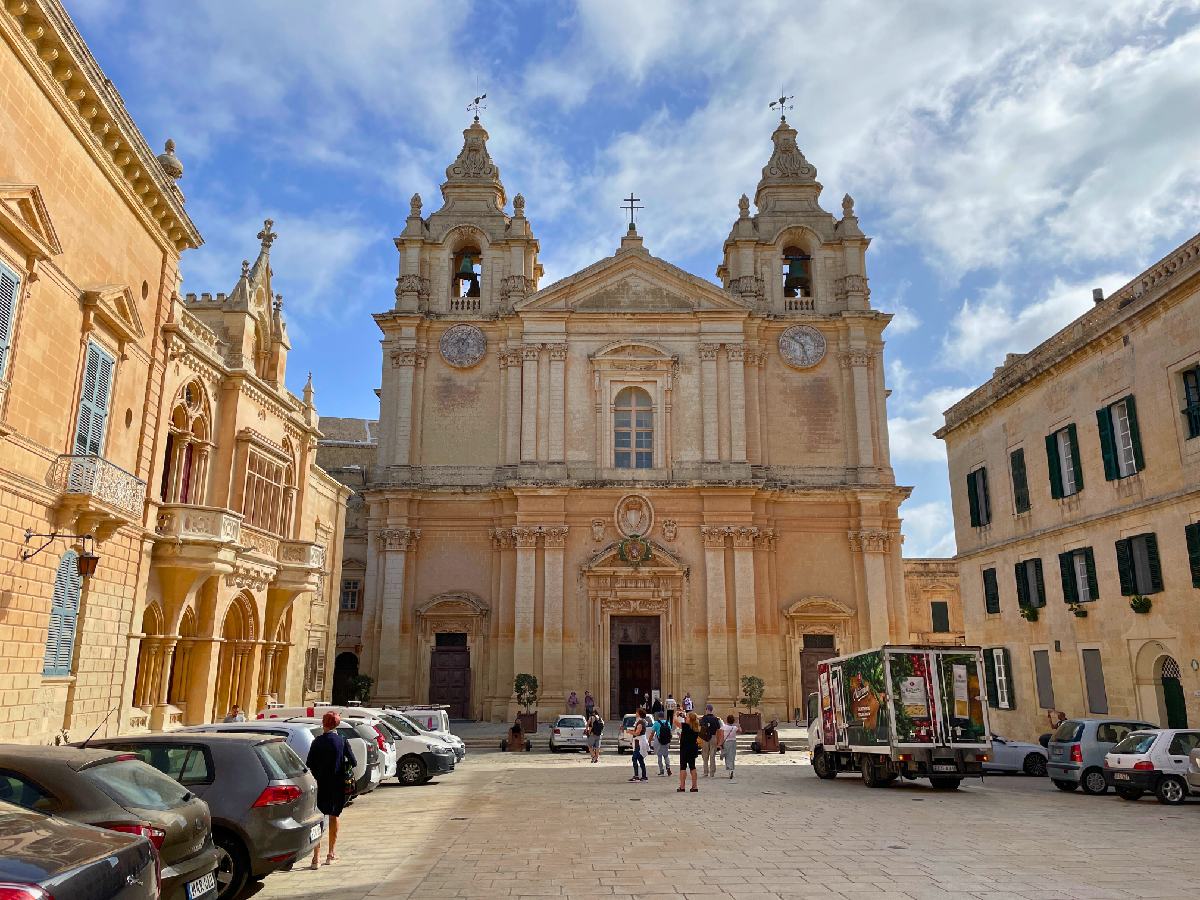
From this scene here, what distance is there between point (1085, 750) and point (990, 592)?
9.80m

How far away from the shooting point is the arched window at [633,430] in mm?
34312

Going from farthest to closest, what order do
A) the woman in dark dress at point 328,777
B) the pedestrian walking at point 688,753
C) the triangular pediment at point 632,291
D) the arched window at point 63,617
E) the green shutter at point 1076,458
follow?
the triangular pediment at point 632,291 → the green shutter at point 1076,458 → the pedestrian walking at point 688,753 → the arched window at point 63,617 → the woman in dark dress at point 328,777

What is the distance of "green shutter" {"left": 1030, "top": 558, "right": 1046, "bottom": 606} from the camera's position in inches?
909

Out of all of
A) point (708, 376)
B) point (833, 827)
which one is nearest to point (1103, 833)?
point (833, 827)

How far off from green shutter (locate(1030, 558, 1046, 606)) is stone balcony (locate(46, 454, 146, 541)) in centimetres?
2107

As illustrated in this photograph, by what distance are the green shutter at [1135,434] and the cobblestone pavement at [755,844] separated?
7.38 metres

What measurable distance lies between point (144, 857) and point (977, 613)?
84.2ft

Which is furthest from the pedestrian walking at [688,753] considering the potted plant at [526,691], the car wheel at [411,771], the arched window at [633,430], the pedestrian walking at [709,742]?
the arched window at [633,430]

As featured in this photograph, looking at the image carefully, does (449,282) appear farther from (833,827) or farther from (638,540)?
(833,827)

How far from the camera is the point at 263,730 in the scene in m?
12.1

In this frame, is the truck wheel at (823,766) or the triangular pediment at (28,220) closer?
the triangular pediment at (28,220)

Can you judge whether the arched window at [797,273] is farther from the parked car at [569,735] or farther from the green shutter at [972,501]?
the parked car at [569,735]

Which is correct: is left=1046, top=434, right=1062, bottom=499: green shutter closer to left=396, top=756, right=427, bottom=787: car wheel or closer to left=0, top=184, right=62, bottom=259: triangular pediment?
left=396, top=756, right=427, bottom=787: car wheel

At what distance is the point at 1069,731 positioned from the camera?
17109 mm
